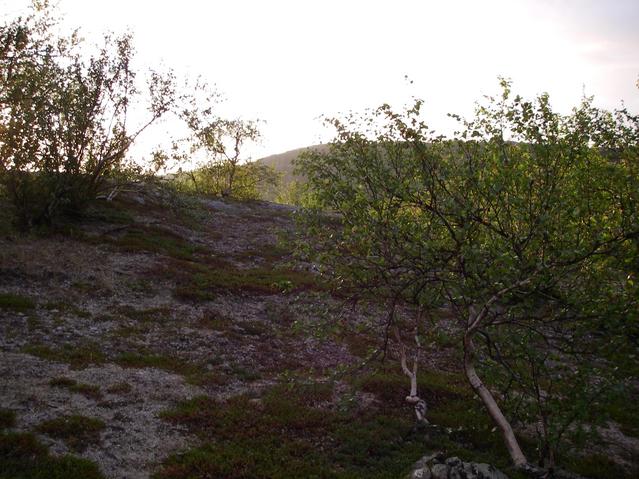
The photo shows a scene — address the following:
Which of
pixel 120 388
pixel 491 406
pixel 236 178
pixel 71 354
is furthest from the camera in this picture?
pixel 236 178

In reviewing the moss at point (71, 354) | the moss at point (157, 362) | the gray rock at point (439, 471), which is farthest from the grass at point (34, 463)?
the gray rock at point (439, 471)

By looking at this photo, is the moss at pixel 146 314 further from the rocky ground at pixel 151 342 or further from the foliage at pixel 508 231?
the foliage at pixel 508 231

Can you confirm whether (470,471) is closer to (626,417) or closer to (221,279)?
(626,417)

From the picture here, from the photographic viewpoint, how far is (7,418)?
14.0 m

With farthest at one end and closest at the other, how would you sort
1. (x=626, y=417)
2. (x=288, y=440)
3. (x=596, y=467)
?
1. (x=626, y=417)
2. (x=596, y=467)
3. (x=288, y=440)

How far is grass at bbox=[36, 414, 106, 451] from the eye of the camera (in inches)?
543

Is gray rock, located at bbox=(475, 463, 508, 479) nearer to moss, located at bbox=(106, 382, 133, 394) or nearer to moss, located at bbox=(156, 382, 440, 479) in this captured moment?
moss, located at bbox=(156, 382, 440, 479)

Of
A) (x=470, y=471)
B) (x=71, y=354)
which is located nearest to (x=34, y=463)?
(x=71, y=354)

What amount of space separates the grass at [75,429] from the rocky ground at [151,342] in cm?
7

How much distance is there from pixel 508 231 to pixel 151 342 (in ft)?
57.0

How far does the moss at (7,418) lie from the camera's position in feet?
44.9

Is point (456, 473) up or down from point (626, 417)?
up

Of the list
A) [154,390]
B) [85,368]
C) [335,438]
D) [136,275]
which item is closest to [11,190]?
[136,275]

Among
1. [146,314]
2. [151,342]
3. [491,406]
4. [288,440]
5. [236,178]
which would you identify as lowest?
[288,440]
